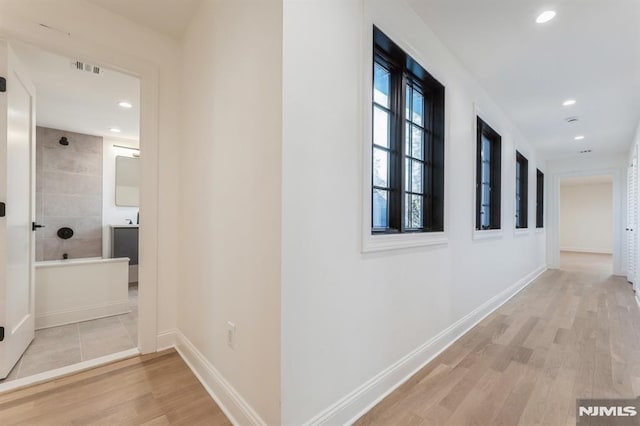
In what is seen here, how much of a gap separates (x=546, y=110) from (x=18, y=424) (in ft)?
18.5

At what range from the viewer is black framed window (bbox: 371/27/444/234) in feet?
6.18

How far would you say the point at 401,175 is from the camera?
197cm

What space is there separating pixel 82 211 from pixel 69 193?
312 millimetres

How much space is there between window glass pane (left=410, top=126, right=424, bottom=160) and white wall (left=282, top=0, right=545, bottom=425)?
0.45 m

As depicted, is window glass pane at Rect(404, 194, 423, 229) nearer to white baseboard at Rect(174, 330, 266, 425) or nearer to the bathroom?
white baseboard at Rect(174, 330, 266, 425)

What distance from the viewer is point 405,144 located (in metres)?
2.04

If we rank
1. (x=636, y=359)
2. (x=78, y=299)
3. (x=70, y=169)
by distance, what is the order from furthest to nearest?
1. (x=70, y=169)
2. (x=78, y=299)
3. (x=636, y=359)

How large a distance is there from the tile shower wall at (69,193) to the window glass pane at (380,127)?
15.6 ft

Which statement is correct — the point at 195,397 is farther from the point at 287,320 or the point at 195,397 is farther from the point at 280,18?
the point at 280,18

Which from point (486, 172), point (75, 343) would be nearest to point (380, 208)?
point (486, 172)

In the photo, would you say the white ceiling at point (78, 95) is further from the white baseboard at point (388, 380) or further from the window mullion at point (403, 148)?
the white baseboard at point (388, 380)

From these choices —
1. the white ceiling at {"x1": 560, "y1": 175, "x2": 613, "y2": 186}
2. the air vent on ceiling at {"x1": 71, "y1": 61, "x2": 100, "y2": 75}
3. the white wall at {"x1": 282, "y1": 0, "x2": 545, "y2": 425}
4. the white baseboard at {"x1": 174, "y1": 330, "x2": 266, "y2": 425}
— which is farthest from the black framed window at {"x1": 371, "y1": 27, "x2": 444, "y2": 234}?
the white ceiling at {"x1": 560, "y1": 175, "x2": 613, "y2": 186}

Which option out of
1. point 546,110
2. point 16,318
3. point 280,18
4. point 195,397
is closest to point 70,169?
point 16,318

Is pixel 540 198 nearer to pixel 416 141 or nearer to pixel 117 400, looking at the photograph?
pixel 416 141
